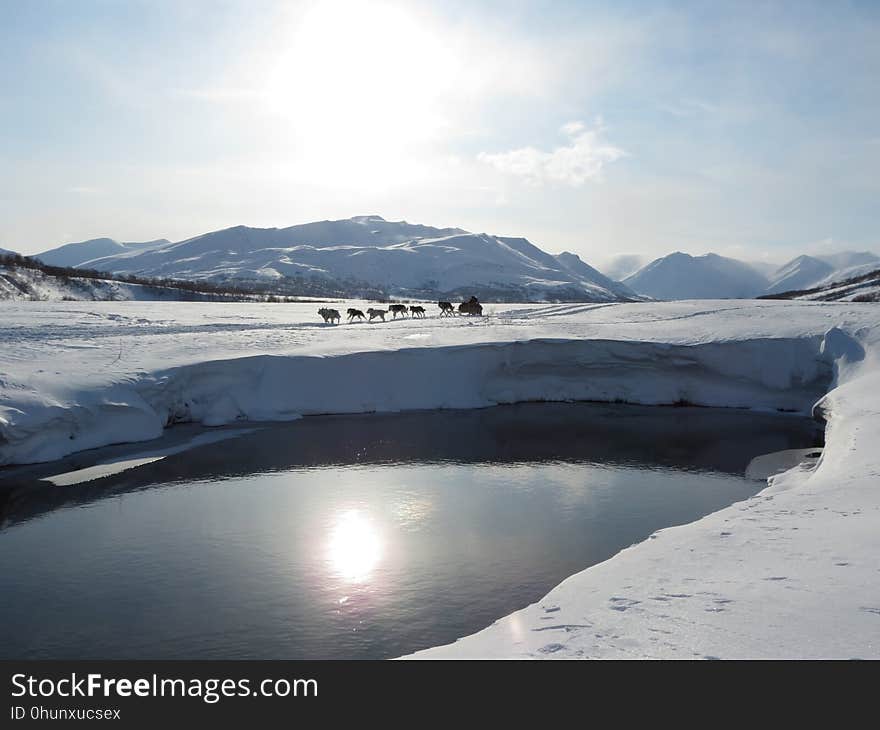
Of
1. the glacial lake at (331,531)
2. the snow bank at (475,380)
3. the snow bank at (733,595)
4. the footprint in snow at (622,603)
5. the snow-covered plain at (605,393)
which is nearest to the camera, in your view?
the snow bank at (733,595)

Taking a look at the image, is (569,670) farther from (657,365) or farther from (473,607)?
(657,365)

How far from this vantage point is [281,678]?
6.80 m

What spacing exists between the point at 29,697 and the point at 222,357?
2184 centimetres

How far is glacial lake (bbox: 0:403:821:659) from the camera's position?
9672mm

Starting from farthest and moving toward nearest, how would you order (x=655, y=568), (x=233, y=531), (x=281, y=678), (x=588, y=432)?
(x=588, y=432) < (x=233, y=531) < (x=655, y=568) < (x=281, y=678)

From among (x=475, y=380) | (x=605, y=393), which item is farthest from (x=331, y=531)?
(x=605, y=393)

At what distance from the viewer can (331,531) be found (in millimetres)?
13938

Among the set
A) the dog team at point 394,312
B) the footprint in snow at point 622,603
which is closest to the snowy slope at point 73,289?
the dog team at point 394,312

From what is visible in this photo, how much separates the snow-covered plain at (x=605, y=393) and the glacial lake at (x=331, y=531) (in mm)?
1927

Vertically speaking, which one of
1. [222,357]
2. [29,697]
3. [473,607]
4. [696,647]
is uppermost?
[222,357]

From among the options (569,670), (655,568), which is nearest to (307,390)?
(655,568)

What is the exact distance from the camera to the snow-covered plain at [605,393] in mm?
7262

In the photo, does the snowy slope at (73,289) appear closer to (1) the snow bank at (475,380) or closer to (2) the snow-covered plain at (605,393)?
(2) the snow-covered plain at (605,393)

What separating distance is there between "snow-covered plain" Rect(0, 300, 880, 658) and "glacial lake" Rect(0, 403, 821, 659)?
193 cm
